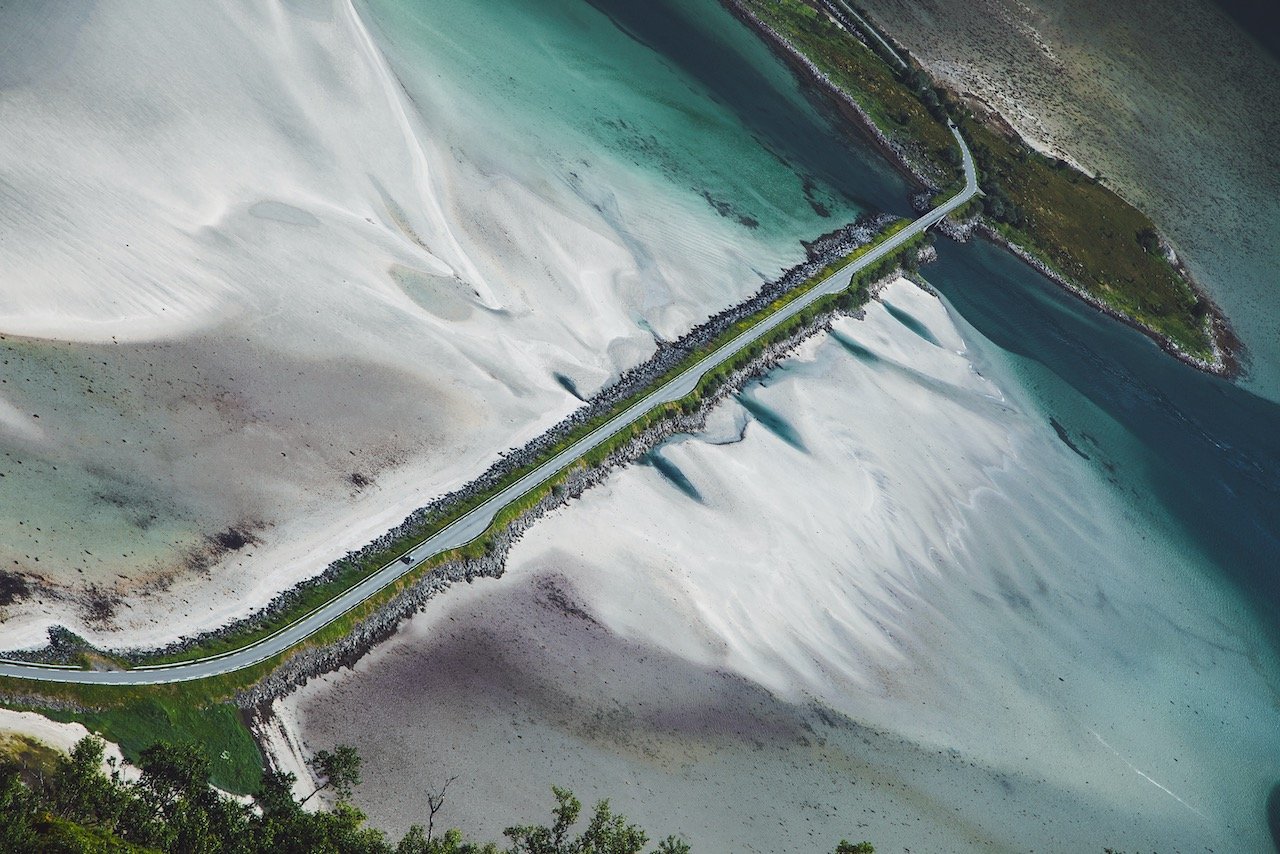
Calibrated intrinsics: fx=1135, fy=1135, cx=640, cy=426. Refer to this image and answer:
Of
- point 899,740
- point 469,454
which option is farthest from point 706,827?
point 469,454

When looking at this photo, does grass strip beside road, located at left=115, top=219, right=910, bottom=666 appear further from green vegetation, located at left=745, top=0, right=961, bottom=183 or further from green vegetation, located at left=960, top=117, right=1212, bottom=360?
green vegetation, located at left=960, top=117, right=1212, bottom=360

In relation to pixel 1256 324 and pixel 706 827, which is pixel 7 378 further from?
pixel 1256 324

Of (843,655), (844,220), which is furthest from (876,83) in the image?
(843,655)

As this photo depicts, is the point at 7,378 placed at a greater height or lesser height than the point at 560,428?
lesser

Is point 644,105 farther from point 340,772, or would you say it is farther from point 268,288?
point 340,772

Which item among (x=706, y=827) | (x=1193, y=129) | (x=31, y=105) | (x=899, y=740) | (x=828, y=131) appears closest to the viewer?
(x=706, y=827)

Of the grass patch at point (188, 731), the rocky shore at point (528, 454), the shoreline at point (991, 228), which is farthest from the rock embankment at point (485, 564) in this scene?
the shoreline at point (991, 228)
